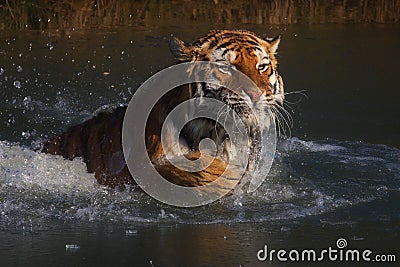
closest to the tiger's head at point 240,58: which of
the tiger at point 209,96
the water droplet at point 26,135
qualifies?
the tiger at point 209,96

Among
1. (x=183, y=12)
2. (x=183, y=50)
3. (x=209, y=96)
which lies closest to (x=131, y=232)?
(x=209, y=96)

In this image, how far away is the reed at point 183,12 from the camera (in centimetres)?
880

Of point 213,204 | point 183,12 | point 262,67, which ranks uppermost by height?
point 262,67

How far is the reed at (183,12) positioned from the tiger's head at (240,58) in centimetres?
451

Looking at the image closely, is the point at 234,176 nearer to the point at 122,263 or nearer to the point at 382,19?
the point at 122,263

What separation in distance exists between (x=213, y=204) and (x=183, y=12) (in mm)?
5331

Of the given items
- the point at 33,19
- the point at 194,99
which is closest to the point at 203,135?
the point at 194,99

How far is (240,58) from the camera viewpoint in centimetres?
412

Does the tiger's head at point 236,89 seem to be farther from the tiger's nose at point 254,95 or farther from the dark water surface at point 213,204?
the dark water surface at point 213,204

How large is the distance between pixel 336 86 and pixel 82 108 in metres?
1.75

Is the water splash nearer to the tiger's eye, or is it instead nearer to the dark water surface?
the dark water surface

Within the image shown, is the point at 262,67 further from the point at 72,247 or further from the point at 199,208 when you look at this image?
the point at 72,247

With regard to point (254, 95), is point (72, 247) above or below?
below

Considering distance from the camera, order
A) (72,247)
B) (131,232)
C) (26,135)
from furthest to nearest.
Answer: (26,135) → (131,232) → (72,247)
